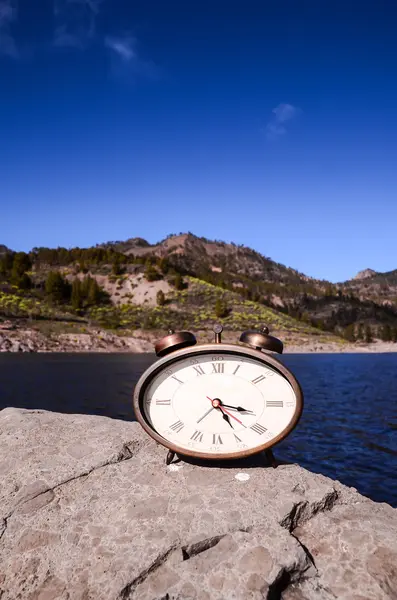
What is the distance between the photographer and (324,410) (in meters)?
19.1

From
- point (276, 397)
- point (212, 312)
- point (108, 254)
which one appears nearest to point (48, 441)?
point (276, 397)

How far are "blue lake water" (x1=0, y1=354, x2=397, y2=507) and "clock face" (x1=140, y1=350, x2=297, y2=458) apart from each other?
198 inches

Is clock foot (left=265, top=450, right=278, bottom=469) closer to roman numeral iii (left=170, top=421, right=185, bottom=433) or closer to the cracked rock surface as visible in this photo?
the cracked rock surface

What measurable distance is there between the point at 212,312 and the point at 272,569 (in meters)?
89.2

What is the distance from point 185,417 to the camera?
15.1ft

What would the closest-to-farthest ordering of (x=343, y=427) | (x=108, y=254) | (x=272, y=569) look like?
1. (x=272, y=569)
2. (x=343, y=427)
3. (x=108, y=254)

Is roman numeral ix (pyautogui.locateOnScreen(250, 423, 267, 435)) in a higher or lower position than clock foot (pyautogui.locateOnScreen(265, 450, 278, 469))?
higher

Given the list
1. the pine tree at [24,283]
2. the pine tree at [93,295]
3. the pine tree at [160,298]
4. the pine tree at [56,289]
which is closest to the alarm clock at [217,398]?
the pine tree at [56,289]

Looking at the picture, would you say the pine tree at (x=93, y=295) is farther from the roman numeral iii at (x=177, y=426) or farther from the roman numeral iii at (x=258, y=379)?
the roman numeral iii at (x=258, y=379)

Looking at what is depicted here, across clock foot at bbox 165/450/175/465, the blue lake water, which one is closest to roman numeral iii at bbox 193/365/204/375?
clock foot at bbox 165/450/175/465

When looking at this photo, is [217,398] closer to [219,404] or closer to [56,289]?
[219,404]

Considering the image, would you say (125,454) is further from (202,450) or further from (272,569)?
(272,569)

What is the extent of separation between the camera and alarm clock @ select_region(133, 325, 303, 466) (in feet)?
14.5

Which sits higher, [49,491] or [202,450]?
[202,450]
